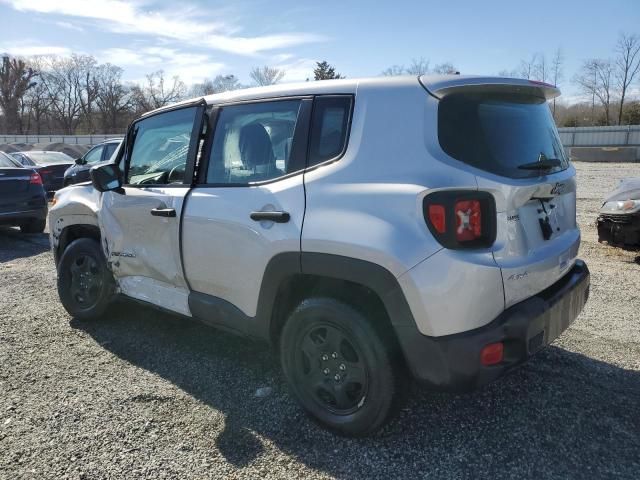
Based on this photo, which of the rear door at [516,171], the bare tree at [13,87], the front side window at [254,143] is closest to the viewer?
the rear door at [516,171]

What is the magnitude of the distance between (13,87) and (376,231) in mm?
74093

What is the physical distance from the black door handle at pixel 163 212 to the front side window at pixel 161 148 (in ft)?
0.69

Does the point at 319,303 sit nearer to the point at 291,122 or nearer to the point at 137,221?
the point at 291,122

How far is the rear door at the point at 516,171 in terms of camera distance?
242cm

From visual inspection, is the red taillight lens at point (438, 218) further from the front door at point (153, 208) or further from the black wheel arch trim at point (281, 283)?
the front door at point (153, 208)

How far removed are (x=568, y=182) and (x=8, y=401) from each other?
376cm

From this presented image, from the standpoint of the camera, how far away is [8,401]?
3.30m

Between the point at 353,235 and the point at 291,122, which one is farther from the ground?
the point at 291,122

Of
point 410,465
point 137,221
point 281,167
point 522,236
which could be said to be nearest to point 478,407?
point 410,465

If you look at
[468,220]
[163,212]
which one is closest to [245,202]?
[163,212]

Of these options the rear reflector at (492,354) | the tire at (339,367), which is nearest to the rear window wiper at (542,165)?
the rear reflector at (492,354)

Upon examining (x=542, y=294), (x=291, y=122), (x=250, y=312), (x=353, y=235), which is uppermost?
(x=291, y=122)

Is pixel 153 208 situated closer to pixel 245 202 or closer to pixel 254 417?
pixel 245 202

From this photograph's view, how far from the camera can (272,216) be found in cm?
283
